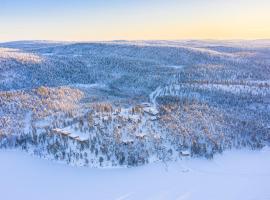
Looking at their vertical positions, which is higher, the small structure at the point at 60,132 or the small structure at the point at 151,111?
the small structure at the point at 151,111

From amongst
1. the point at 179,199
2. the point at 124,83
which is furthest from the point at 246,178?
the point at 124,83

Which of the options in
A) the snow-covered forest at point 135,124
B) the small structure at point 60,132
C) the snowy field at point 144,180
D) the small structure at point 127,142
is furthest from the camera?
the small structure at point 60,132

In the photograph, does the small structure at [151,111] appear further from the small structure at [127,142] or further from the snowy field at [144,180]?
the snowy field at [144,180]

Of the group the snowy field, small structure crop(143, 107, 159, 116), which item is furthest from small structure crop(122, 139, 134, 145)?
small structure crop(143, 107, 159, 116)

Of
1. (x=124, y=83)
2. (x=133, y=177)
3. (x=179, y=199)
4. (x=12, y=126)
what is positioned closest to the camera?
(x=179, y=199)

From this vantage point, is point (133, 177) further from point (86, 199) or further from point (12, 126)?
point (12, 126)

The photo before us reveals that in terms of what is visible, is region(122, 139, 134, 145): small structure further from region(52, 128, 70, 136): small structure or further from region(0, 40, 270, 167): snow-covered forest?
region(52, 128, 70, 136): small structure

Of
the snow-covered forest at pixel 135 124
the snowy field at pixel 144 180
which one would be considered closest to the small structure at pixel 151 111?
the snow-covered forest at pixel 135 124

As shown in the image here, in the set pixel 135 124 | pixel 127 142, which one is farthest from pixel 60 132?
pixel 135 124

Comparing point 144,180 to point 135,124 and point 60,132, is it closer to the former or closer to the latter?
point 135,124
